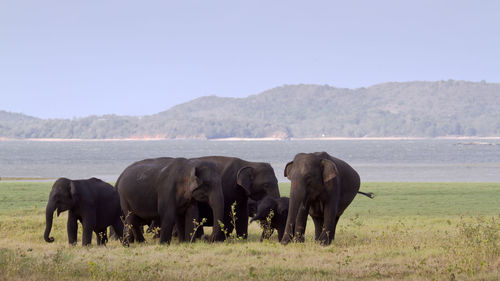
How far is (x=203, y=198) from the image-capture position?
17.2 m

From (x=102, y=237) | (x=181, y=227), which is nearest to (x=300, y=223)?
(x=181, y=227)

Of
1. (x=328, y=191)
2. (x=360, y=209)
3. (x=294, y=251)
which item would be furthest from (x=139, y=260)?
(x=360, y=209)

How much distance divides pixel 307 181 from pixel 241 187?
9.10 feet

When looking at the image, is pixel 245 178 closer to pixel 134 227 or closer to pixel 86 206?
pixel 134 227

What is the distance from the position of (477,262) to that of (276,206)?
6066 mm

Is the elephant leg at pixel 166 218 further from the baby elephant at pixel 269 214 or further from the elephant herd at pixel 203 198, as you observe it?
the baby elephant at pixel 269 214

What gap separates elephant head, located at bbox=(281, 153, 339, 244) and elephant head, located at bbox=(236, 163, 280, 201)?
1.70 m

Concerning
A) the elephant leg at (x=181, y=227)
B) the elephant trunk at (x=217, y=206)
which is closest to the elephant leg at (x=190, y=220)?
the elephant leg at (x=181, y=227)

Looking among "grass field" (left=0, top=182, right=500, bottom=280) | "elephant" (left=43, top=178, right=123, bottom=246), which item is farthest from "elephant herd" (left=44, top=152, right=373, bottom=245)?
"grass field" (left=0, top=182, right=500, bottom=280)

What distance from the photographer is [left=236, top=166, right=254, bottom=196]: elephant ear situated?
18.2 metres

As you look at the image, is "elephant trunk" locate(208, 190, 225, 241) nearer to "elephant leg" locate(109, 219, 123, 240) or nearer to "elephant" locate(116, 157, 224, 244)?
"elephant" locate(116, 157, 224, 244)

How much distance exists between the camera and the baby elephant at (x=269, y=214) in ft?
60.6

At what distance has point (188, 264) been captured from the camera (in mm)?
14367

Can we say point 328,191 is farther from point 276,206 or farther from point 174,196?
point 174,196
